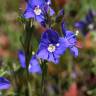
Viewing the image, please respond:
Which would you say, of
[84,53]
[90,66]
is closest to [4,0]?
[84,53]

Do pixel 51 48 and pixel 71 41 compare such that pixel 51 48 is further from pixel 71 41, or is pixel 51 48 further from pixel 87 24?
pixel 87 24

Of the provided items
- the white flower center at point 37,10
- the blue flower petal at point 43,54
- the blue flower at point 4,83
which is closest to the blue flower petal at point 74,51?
the blue flower petal at point 43,54

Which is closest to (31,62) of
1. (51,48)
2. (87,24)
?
(51,48)

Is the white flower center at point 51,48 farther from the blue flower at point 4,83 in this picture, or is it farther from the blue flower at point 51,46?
the blue flower at point 4,83

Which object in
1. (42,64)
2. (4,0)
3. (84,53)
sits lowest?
(42,64)

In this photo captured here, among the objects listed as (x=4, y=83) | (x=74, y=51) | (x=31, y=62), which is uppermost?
(x=31, y=62)

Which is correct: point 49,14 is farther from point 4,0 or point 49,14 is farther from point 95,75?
point 4,0
